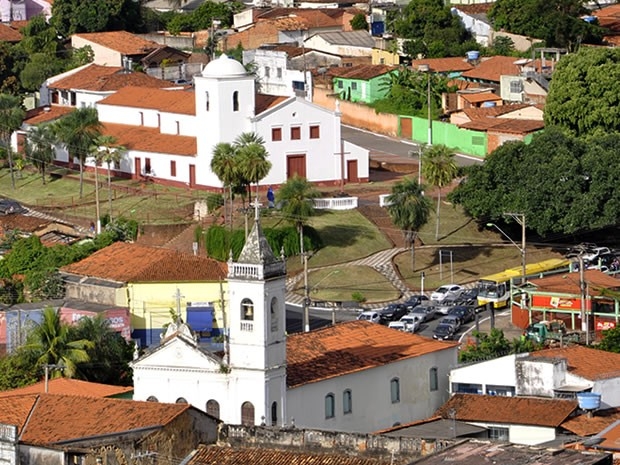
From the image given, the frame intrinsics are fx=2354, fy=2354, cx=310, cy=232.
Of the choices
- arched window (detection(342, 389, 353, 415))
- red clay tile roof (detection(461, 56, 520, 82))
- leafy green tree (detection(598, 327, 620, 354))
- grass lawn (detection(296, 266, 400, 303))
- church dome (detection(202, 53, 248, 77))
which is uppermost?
church dome (detection(202, 53, 248, 77))

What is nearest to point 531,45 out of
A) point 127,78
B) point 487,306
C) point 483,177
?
point 127,78

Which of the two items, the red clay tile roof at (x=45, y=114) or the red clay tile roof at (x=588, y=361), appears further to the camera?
the red clay tile roof at (x=45, y=114)

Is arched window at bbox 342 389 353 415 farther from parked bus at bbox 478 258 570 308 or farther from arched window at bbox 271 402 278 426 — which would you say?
parked bus at bbox 478 258 570 308

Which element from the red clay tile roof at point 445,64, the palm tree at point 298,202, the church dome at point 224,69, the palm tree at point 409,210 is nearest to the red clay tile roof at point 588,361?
the palm tree at point 409,210

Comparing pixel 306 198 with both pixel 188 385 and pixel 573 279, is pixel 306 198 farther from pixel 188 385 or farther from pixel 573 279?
pixel 188 385

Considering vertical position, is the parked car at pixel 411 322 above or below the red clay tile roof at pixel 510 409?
below

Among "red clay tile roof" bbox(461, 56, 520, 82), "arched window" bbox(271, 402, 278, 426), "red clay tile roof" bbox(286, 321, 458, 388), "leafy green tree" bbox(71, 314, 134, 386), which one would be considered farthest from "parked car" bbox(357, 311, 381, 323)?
"red clay tile roof" bbox(461, 56, 520, 82)

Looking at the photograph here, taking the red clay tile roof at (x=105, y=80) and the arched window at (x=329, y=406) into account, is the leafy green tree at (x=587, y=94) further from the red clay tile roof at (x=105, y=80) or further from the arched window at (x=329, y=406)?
the arched window at (x=329, y=406)
